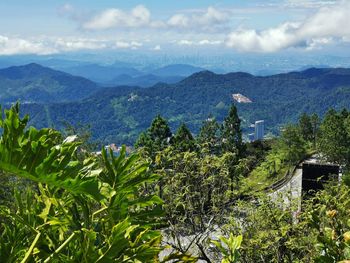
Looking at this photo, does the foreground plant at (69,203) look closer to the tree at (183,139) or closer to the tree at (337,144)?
the tree at (183,139)

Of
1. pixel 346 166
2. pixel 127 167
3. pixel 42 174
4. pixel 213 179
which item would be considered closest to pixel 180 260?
pixel 127 167

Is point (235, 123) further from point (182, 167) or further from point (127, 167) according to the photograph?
point (127, 167)

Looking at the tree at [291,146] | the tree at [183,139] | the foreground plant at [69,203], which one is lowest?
the tree at [291,146]

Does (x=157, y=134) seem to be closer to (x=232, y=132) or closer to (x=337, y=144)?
(x=232, y=132)

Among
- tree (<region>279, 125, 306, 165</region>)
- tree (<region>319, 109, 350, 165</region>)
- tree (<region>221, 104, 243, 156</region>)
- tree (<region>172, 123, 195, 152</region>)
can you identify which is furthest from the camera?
tree (<region>279, 125, 306, 165</region>)

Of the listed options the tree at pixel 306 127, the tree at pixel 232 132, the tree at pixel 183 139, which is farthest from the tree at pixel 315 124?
the tree at pixel 183 139

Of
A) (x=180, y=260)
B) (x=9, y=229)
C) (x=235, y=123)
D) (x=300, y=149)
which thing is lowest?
(x=300, y=149)

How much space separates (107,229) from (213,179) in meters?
12.3

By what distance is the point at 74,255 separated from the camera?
1949 mm

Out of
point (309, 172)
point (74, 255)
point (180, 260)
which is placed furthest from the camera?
point (309, 172)

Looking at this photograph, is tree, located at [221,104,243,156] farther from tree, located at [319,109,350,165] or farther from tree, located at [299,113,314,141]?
tree, located at [299,113,314,141]

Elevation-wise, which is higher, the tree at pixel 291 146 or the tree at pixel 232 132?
the tree at pixel 232 132

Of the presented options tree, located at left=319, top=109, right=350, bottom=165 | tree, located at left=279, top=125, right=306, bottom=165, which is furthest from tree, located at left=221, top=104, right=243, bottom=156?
tree, located at left=319, top=109, right=350, bottom=165

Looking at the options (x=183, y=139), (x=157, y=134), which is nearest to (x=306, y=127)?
(x=183, y=139)
